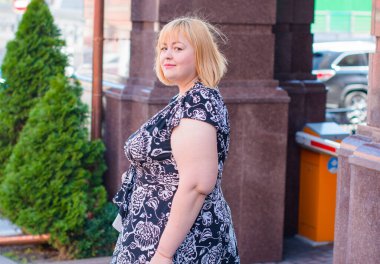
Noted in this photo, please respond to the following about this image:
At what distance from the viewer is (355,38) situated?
32625 mm

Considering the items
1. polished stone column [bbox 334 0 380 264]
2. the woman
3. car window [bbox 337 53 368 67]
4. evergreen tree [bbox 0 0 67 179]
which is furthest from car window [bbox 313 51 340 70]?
the woman

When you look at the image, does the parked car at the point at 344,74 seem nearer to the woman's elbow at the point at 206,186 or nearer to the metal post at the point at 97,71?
the metal post at the point at 97,71

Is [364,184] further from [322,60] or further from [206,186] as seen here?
[322,60]

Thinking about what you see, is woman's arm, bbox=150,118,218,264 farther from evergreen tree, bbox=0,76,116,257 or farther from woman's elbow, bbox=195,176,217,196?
evergreen tree, bbox=0,76,116,257

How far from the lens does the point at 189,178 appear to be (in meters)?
3.31

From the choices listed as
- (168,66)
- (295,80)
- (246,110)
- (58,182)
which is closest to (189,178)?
(168,66)

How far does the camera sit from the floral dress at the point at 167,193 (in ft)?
11.3

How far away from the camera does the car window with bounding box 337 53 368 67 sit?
21188 mm

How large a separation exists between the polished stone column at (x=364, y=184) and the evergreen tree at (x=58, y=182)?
2.23m

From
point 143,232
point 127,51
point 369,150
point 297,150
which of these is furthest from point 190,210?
point 297,150

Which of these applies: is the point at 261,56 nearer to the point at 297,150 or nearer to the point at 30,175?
the point at 297,150

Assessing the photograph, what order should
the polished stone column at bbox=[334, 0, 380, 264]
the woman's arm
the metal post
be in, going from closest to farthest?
the woman's arm
the polished stone column at bbox=[334, 0, 380, 264]
the metal post

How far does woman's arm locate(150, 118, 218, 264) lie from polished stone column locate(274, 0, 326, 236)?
4.32 metres

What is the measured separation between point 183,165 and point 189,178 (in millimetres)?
58
